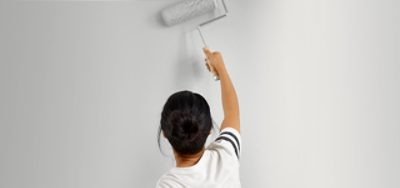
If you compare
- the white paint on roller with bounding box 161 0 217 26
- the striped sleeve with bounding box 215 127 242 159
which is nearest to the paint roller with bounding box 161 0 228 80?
the white paint on roller with bounding box 161 0 217 26

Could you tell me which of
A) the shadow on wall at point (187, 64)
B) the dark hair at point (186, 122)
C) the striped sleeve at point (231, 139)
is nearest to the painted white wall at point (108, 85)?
the shadow on wall at point (187, 64)

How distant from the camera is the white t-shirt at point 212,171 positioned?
0.82m

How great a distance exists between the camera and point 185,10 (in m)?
1.09

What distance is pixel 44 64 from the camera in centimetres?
117

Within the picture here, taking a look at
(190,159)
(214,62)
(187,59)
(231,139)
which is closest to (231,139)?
(231,139)

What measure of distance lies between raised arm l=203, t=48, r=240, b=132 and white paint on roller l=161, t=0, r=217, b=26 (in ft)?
0.35

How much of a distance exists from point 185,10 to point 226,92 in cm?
26

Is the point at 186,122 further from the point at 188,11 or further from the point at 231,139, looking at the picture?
the point at 188,11

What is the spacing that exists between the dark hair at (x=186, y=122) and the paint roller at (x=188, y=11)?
0.91ft

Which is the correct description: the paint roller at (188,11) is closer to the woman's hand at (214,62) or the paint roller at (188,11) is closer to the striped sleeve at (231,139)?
the woman's hand at (214,62)

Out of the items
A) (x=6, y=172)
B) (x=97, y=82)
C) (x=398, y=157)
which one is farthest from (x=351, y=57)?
(x=6, y=172)

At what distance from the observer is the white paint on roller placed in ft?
3.57

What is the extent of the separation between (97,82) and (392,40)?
767 millimetres

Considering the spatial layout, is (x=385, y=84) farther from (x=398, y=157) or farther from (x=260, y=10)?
(x=260, y=10)
